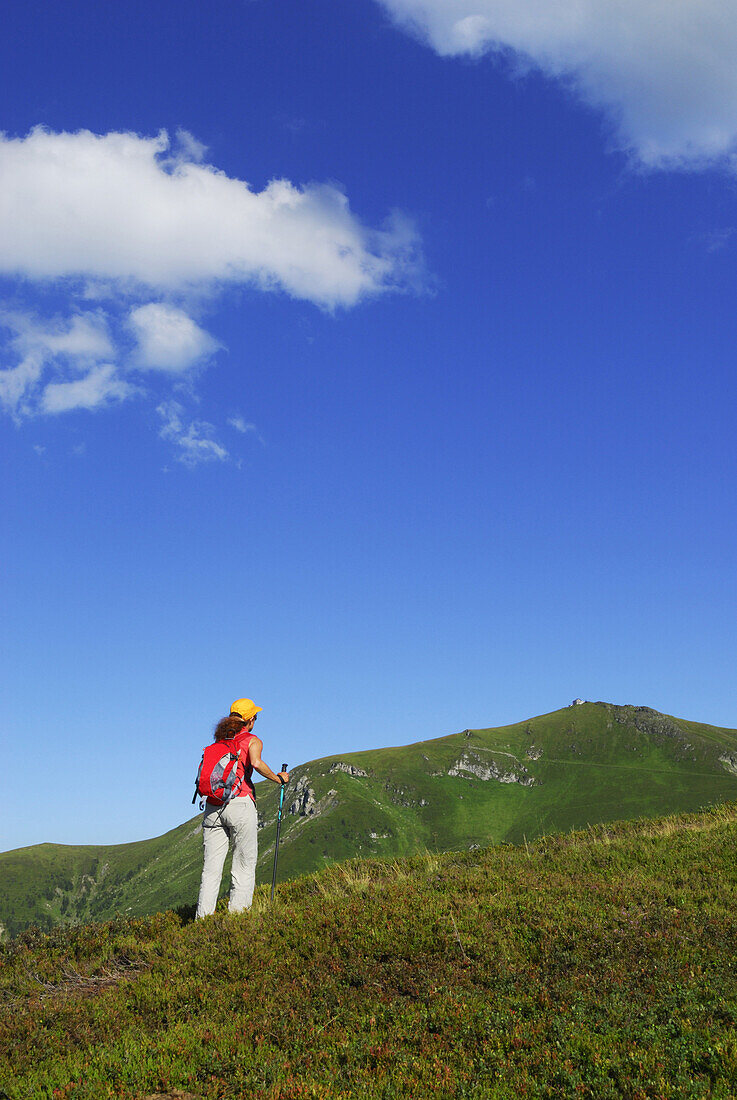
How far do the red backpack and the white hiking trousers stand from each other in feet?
0.69

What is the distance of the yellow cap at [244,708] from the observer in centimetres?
1125

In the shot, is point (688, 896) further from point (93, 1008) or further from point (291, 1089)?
point (93, 1008)

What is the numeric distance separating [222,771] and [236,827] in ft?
2.77

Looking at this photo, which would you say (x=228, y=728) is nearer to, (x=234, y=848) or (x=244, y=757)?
(x=244, y=757)

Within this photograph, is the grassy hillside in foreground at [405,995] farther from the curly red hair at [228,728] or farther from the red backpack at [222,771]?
the curly red hair at [228,728]

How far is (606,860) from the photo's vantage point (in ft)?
40.5

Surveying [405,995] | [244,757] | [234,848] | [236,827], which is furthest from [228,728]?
[405,995]

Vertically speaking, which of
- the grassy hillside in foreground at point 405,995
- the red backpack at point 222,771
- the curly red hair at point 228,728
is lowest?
the grassy hillside in foreground at point 405,995

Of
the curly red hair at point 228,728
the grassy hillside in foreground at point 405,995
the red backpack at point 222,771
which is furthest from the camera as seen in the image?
the curly red hair at point 228,728

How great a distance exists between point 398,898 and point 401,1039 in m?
3.89

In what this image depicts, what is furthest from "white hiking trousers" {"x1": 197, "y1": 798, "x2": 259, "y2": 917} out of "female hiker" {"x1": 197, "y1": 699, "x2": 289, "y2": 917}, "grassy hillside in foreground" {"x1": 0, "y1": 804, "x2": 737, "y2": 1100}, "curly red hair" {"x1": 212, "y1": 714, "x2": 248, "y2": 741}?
"curly red hair" {"x1": 212, "y1": 714, "x2": 248, "y2": 741}

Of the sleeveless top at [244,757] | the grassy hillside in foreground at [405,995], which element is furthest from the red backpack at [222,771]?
the grassy hillside in foreground at [405,995]

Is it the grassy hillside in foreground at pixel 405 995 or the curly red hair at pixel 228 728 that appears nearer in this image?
the grassy hillside in foreground at pixel 405 995

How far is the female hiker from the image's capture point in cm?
1055
